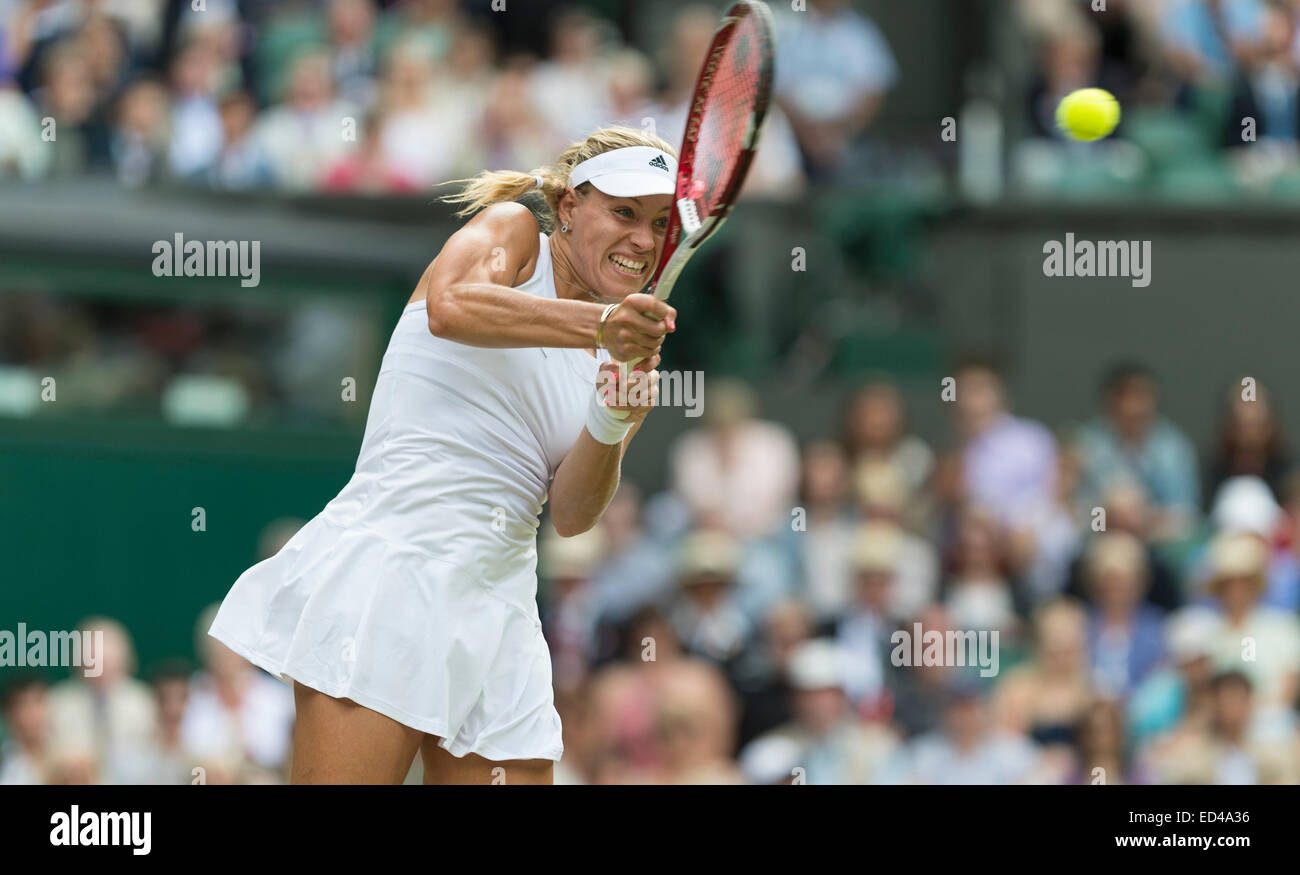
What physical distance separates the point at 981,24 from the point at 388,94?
3.84 meters

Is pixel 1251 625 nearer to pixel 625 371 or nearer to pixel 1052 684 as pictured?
pixel 1052 684

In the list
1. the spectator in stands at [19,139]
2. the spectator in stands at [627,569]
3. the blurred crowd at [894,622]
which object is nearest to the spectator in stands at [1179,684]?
the blurred crowd at [894,622]

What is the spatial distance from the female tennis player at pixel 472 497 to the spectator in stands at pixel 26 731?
4048 mm

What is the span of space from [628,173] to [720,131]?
0.19 metres

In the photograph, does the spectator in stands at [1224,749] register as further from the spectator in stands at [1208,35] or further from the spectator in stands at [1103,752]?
the spectator in stands at [1208,35]

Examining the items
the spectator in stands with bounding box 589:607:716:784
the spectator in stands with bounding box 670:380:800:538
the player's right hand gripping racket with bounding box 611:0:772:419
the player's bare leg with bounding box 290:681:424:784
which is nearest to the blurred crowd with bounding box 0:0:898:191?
the spectator in stands with bounding box 670:380:800:538

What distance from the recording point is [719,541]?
27.1 ft

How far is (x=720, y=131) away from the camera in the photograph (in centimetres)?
388

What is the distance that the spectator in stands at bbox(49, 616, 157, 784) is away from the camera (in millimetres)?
7629

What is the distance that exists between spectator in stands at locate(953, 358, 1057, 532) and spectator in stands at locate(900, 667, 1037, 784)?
1174 mm

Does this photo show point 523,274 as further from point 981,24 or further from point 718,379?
point 981,24

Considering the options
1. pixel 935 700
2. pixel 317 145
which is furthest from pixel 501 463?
pixel 317 145

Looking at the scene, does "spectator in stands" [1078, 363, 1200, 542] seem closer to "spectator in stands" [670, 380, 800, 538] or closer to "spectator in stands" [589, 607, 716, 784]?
"spectator in stands" [670, 380, 800, 538]
